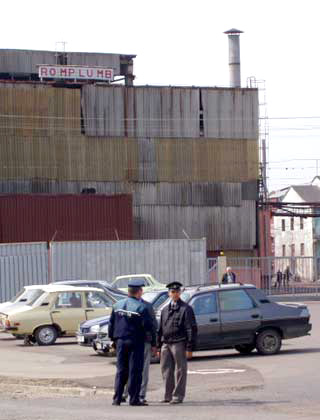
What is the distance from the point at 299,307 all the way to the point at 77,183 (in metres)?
36.2

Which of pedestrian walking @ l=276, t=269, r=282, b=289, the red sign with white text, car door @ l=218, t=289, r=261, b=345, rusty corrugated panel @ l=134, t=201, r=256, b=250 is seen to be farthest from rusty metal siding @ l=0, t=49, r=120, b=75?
car door @ l=218, t=289, r=261, b=345

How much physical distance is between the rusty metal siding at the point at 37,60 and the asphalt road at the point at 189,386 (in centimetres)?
4206

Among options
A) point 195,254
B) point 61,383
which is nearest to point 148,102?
point 195,254

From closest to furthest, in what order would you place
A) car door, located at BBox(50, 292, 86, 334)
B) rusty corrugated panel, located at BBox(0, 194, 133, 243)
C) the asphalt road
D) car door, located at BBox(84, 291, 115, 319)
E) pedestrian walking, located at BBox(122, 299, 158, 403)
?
the asphalt road
pedestrian walking, located at BBox(122, 299, 158, 403)
car door, located at BBox(50, 292, 86, 334)
car door, located at BBox(84, 291, 115, 319)
rusty corrugated panel, located at BBox(0, 194, 133, 243)

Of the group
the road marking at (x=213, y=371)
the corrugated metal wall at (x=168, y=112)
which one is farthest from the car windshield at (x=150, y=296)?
the corrugated metal wall at (x=168, y=112)

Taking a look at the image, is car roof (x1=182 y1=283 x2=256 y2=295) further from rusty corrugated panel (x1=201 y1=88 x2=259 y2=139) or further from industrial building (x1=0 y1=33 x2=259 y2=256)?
rusty corrugated panel (x1=201 y1=88 x2=259 y2=139)

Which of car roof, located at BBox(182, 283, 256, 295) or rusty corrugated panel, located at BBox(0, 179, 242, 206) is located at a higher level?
rusty corrugated panel, located at BBox(0, 179, 242, 206)

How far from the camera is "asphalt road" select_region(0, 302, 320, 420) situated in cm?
1280

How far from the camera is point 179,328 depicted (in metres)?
14.1

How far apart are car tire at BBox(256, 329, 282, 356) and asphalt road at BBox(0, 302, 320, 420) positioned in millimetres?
272

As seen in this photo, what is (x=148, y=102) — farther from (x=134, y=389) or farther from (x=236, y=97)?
(x=134, y=389)

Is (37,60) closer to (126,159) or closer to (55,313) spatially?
(126,159)

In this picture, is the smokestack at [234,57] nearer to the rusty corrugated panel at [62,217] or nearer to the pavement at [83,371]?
the rusty corrugated panel at [62,217]

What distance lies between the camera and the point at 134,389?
44.7 ft
